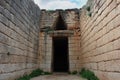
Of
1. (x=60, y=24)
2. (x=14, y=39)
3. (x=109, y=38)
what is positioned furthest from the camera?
(x=60, y=24)

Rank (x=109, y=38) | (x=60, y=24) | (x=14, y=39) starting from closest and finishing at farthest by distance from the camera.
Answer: (x=109, y=38)
(x=14, y=39)
(x=60, y=24)

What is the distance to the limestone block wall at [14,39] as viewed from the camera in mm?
4703

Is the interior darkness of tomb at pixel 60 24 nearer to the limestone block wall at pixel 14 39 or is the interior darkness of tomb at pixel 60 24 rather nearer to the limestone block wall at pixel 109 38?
the limestone block wall at pixel 14 39

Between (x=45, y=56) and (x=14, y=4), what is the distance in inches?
197

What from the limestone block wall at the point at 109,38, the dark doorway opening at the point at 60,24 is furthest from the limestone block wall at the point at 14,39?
the dark doorway opening at the point at 60,24

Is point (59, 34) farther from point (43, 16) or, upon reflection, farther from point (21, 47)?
point (21, 47)

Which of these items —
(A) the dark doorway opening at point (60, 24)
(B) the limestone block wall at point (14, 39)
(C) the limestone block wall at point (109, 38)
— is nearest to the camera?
(C) the limestone block wall at point (109, 38)

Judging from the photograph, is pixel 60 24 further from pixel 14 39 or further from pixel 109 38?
pixel 109 38

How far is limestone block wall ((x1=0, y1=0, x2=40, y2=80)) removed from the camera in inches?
185

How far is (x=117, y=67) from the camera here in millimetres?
3822

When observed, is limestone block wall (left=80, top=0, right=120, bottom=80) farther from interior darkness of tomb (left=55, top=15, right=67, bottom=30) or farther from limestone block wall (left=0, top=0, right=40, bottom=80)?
interior darkness of tomb (left=55, top=15, right=67, bottom=30)

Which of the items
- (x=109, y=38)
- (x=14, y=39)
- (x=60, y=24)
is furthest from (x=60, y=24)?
(x=109, y=38)

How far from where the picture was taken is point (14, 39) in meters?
5.67

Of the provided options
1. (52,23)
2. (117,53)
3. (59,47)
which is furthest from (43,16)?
(117,53)
